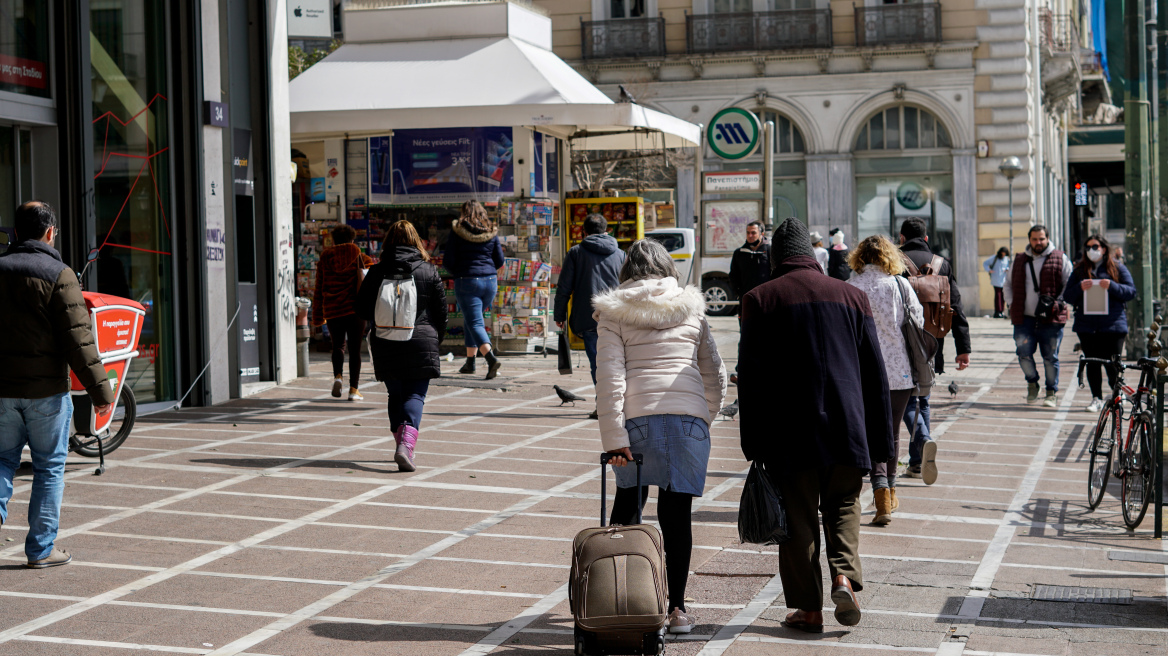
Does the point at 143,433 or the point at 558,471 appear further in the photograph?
the point at 143,433

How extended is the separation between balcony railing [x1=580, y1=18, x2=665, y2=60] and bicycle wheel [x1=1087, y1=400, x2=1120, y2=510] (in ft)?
84.2

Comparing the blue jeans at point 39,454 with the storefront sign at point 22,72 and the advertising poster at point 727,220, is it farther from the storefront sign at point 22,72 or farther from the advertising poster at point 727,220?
the advertising poster at point 727,220

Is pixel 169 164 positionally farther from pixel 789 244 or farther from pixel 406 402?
pixel 789 244

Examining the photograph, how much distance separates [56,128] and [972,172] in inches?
929

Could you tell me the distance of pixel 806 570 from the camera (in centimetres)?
521

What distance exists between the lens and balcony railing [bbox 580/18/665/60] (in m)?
32.7

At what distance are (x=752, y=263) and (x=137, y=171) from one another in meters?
5.87

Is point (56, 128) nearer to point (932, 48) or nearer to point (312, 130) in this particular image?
point (312, 130)

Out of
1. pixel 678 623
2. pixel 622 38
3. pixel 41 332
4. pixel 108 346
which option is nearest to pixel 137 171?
pixel 108 346

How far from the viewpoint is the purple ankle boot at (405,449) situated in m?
8.73

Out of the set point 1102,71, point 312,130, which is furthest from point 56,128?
point 1102,71

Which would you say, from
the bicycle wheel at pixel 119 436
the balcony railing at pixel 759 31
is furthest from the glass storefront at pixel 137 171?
the balcony railing at pixel 759 31

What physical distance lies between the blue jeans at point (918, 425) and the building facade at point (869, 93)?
71.7ft

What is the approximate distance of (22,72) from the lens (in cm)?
1034
